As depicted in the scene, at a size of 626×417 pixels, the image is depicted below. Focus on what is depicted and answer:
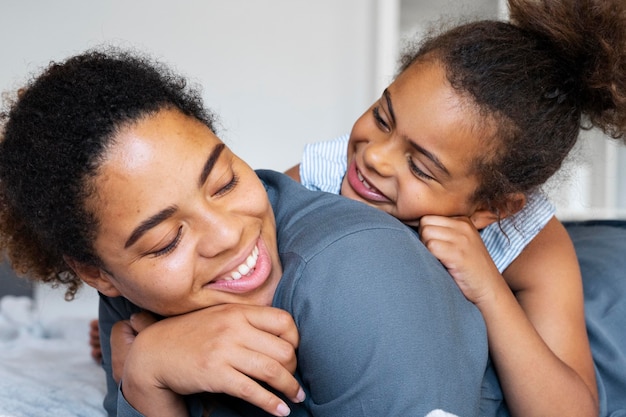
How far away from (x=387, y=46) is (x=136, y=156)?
231cm

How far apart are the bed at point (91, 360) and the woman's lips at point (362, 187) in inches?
19.8

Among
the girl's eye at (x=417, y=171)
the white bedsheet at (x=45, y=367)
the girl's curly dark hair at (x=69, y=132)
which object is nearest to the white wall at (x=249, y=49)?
the white bedsheet at (x=45, y=367)

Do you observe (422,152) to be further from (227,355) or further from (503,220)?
(227,355)

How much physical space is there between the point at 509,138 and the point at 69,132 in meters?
0.80

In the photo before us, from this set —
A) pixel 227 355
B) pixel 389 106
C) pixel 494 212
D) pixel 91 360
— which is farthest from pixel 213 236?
pixel 91 360

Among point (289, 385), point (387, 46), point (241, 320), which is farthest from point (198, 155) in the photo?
point (387, 46)

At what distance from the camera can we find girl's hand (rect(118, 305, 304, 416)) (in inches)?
42.3

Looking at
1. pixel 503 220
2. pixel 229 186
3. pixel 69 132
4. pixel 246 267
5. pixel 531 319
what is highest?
pixel 69 132

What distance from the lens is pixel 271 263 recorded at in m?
1.15

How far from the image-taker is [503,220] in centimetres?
157

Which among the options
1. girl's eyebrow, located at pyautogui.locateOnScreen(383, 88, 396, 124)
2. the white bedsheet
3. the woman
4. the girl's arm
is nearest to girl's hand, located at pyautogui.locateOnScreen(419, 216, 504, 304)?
the girl's arm

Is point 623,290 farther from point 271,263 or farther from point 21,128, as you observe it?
point 21,128

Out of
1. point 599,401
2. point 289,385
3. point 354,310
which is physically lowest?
point 599,401

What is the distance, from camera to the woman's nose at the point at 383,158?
4.83 ft
